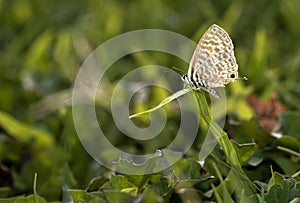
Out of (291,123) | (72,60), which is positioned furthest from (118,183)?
(72,60)

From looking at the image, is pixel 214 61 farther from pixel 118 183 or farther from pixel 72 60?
pixel 72 60

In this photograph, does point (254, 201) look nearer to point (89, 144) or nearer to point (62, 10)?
point (89, 144)

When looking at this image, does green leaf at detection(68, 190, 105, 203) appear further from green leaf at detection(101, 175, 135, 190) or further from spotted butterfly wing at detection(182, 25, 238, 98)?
spotted butterfly wing at detection(182, 25, 238, 98)

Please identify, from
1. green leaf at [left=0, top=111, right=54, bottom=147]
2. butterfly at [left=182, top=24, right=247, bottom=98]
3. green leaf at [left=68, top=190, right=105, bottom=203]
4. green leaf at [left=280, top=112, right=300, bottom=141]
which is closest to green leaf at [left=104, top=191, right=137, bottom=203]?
green leaf at [left=68, top=190, right=105, bottom=203]

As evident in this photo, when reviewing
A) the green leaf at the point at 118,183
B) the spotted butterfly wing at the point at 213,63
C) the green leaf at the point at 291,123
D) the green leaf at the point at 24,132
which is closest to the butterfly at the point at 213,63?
the spotted butterfly wing at the point at 213,63

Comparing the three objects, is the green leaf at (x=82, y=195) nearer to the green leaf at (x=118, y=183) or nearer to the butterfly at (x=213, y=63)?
the green leaf at (x=118, y=183)

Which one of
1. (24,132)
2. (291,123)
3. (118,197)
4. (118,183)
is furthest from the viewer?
(24,132)
